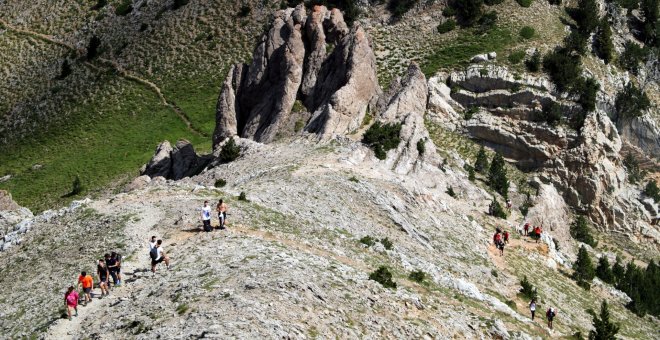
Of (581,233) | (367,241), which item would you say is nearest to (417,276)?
(367,241)

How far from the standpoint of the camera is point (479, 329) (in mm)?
43719

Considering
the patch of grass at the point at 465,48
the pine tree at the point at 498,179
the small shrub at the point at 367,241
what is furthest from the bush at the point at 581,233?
the small shrub at the point at 367,241

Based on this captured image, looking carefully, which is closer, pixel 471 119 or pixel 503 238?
pixel 503 238

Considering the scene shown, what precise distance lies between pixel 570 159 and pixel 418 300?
61982 mm

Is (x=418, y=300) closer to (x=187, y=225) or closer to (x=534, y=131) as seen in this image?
(x=187, y=225)

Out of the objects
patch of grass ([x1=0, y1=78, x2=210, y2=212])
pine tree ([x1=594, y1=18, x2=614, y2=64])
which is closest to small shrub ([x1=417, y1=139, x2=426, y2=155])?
patch of grass ([x1=0, y1=78, x2=210, y2=212])

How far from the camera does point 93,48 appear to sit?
12781cm

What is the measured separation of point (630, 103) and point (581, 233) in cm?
2409

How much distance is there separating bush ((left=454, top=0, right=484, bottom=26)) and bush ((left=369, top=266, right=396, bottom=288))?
7865cm

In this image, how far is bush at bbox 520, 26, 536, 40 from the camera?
112 metres

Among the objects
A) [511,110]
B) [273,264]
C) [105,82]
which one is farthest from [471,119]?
[273,264]

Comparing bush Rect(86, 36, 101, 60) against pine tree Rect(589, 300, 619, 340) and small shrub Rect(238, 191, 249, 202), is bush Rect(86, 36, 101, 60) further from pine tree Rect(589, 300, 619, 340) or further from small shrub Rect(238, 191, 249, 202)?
pine tree Rect(589, 300, 619, 340)

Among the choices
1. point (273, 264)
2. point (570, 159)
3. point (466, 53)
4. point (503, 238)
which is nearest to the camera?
point (273, 264)

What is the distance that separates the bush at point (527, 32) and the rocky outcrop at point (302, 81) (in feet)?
106
